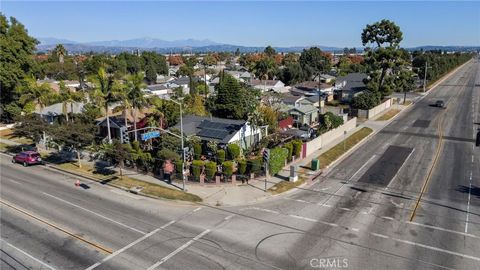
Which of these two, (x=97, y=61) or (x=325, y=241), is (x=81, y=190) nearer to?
(x=325, y=241)

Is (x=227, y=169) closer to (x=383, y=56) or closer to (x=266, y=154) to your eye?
(x=266, y=154)

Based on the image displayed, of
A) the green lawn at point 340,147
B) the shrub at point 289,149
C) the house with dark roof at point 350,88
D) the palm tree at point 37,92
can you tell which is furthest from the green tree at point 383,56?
the palm tree at point 37,92

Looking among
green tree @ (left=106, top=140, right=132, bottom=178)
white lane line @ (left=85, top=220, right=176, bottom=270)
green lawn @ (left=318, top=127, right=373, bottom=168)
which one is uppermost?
green tree @ (left=106, top=140, right=132, bottom=178)

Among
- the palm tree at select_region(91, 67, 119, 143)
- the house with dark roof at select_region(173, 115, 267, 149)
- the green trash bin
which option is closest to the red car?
the palm tree at select_region(91, 67, 119, 143)

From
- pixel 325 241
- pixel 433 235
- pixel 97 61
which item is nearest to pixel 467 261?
pixel 433 235

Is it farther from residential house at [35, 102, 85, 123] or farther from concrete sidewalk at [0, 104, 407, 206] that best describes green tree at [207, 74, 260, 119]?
residential house at [35, 102, 85, 123]

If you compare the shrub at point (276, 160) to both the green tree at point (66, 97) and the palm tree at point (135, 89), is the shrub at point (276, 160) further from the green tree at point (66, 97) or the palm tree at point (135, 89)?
the green tree at point (66, 97)

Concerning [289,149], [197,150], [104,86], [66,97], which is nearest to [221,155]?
[197,150]
